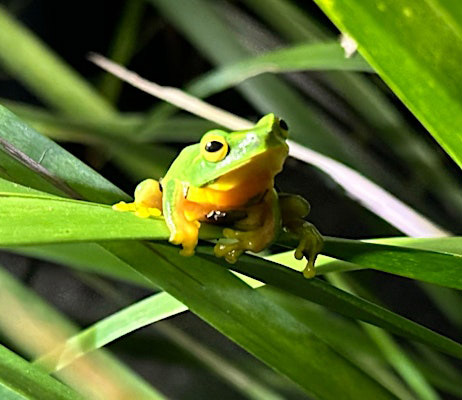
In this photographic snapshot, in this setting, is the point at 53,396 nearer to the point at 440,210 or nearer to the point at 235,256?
the point at 235,256

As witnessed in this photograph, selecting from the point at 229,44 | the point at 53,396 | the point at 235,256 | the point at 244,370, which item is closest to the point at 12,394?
the point at 53,396

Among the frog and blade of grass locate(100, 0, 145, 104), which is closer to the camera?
the frog

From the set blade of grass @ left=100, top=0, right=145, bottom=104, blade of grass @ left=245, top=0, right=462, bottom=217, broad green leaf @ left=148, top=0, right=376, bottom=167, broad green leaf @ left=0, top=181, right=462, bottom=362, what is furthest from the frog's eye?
blade of grass @ left=100, top=0, right=145, bottom=104

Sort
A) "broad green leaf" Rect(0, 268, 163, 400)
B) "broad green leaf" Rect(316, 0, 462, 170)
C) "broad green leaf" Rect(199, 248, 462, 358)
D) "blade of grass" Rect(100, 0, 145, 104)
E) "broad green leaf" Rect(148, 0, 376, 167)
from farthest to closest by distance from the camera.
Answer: "blade of grass" Rect(100, 0, 145, 104) → "broad green leaf" Rect(148, 0, 376, 167) → "broad green leaf" Rect(0, 268, 163, 400) → "broad green leaf" Rect(199, 248, 462, 358) → "broad green leaf" Rect(316, 0, 462, 170)

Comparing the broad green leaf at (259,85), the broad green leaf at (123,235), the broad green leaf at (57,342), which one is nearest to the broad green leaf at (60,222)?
the broad green leaf at (123,235)

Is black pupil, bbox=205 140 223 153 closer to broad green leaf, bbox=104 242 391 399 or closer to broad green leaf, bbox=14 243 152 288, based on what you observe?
broad green leaf, bbox=104 242 391 399

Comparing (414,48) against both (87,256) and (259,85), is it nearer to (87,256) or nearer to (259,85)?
(87,256)

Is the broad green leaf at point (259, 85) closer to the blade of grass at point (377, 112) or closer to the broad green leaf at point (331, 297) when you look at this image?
the blade of grass at point (377, 112)
